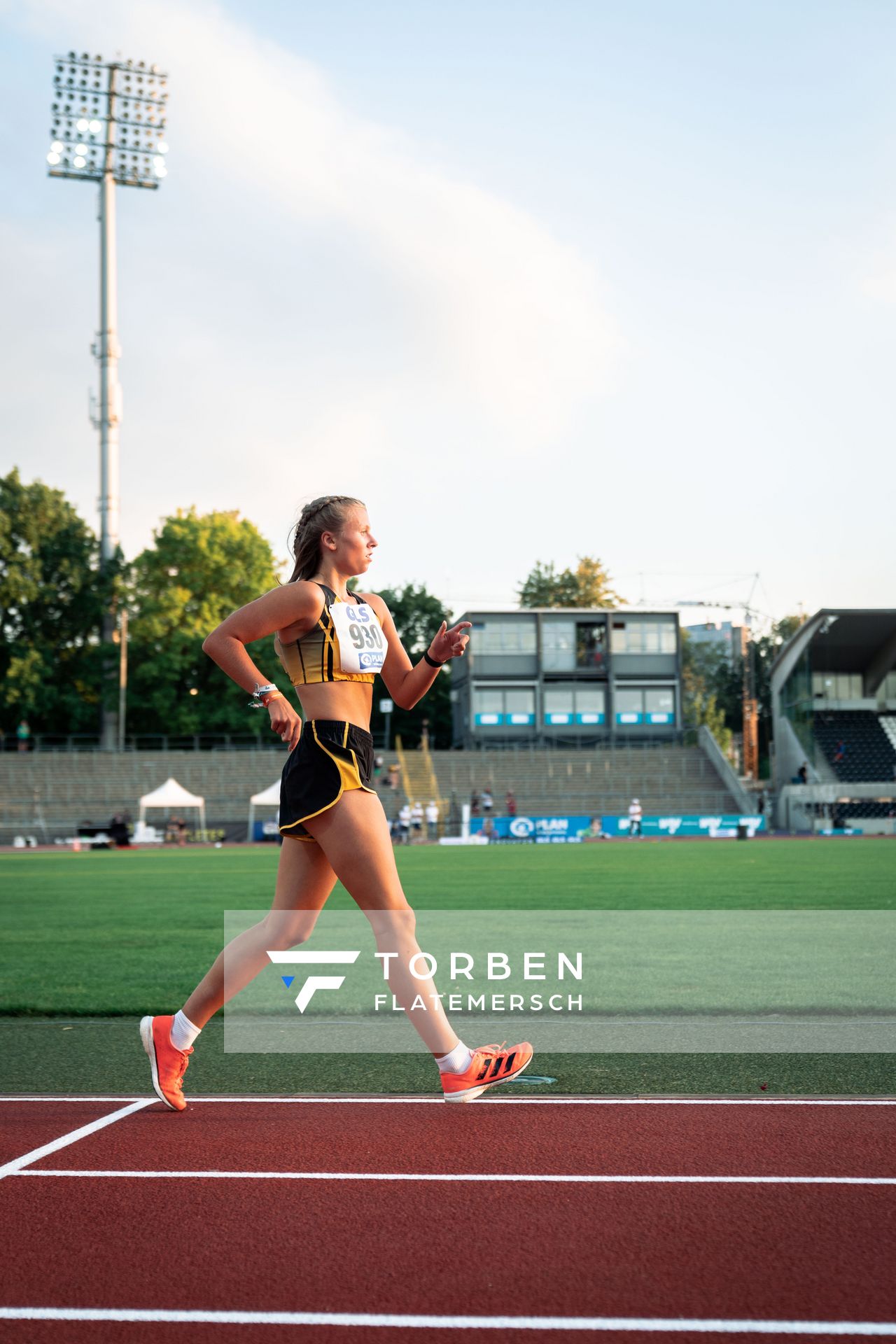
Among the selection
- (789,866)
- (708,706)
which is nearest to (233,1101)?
(789,866)

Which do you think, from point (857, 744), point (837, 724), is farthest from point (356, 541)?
point (837, 724)

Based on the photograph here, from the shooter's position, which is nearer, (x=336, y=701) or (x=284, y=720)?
(x=284, y=720)

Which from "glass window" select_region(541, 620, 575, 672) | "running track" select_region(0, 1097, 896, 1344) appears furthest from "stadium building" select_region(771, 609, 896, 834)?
"running track" select_region(0, 1097, 896, 1344)

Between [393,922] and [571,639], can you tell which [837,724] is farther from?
[393,922]

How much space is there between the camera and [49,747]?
2381 inches

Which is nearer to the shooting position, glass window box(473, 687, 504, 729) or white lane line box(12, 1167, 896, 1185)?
white lane line box(12, 1167, 896, 1185)

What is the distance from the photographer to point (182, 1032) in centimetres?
493

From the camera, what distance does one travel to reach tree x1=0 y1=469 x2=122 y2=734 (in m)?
62.6

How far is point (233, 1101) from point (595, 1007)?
3.12 m

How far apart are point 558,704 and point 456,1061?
61.3 meters

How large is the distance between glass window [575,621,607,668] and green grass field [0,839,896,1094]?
3161 centimetres

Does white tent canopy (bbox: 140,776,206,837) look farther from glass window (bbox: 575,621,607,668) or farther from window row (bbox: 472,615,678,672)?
glass window (bbox: 575,621,607,668)

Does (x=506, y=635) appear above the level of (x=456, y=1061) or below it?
above

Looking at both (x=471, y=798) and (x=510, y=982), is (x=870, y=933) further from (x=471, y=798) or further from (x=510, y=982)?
(x=471, y=798)
